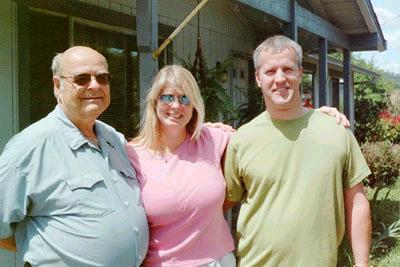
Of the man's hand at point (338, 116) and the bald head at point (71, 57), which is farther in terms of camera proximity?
the man's hand at point (338, 116)

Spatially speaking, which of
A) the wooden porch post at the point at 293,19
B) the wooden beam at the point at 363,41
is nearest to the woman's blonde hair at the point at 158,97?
the wooden porch post at the point at 293,19

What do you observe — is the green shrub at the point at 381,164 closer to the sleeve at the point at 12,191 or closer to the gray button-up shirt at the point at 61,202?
the gray button-up shirt at the point at 61,202

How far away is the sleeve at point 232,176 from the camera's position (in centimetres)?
292

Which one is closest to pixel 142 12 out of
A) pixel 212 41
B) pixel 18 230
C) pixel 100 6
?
pixel 100 6

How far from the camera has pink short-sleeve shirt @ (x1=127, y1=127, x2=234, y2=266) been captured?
9.24 ft

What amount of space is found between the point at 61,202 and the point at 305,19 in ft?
24.1

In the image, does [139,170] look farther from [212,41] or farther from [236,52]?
[236,52]

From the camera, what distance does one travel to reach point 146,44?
14.7 feet

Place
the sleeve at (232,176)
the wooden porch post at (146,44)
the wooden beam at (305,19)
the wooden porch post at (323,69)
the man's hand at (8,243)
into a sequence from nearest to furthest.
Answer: the man's hand at (8,243), the sleeve at (232,176), the wooden porch post at (146,44), the wooden beam at (305,19), the wooden porch post at (323,69)

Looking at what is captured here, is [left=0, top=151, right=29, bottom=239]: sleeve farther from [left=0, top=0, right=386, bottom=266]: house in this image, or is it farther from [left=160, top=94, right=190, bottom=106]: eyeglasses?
[left=0, top=0, right=386, bottom=266]: house

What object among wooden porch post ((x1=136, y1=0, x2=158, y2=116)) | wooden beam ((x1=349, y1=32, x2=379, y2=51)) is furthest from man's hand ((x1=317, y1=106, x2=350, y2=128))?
wooden beam ((x1=349, y1=32, x2=379, y2=51))

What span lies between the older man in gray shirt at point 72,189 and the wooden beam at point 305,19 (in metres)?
4.15

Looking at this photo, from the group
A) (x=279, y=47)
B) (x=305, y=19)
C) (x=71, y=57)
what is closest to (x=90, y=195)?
Result: (x=71, y=57)

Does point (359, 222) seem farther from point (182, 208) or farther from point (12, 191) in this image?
point (12, 191)
